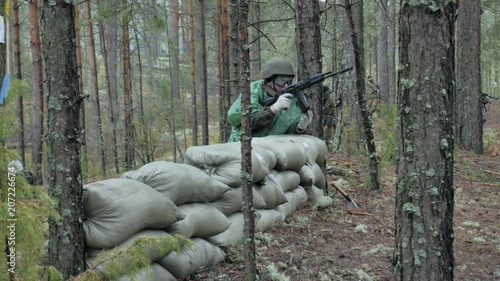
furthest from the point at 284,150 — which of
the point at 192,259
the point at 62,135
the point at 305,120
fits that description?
the point at 62,135

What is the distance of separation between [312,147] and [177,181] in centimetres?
261

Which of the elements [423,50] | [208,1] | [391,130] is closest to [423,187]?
[423,50]

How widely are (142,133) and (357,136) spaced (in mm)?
4254

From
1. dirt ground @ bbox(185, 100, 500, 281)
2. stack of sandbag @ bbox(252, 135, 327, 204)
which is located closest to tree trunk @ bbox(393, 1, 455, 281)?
dirt ground @ bbox(185, 100, 500, 281)

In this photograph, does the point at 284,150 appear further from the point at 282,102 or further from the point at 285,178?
the point at 282,102

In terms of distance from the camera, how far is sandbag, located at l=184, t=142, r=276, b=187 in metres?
4.20

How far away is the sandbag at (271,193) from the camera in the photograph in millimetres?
4645

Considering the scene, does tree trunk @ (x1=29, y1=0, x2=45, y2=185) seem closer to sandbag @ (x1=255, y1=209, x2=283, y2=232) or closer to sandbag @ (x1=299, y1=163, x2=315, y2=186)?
sandbag @ (x1=299, y1=163, x2=315, y2=186)

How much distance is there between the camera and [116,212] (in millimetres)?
2998

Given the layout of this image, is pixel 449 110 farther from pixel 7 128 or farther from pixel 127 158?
pixel 127 158

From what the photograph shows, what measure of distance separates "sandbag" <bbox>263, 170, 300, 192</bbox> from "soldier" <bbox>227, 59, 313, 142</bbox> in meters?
0.64

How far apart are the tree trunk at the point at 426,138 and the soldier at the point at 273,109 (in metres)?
2.52

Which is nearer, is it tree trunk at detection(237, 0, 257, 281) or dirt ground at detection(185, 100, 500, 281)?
tree trunk at detection(237, 0, 257, 281)

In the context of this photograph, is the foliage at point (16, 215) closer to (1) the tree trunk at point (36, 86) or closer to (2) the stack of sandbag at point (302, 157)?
(2) the stack of sandbag at point (302, 157)
